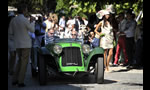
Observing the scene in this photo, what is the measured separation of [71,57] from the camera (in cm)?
1126

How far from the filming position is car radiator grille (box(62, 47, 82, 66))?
11.2 m

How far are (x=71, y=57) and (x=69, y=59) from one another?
7cm

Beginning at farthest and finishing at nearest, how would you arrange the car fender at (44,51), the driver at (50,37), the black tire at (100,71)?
the driver at (50,37) → the black tire at (100,71) → the car fender at (44,51)

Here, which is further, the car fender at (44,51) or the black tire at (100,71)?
the black tire at (100,71)

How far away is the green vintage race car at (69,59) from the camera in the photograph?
10.9 metres

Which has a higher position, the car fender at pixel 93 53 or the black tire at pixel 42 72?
the car fender at pixel 93 53

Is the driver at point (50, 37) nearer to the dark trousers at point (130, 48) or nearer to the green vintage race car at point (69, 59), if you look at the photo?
the green vintage race car at point (69, 59)

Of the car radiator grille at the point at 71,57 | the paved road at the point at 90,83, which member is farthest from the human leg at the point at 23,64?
the car radiator grille at the point at 71,57

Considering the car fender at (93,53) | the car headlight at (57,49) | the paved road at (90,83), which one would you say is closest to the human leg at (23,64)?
the paved road at (90,83)

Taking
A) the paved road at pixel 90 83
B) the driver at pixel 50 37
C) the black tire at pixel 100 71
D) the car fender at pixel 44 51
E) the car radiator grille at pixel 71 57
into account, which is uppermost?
the driver at pixel 50 37

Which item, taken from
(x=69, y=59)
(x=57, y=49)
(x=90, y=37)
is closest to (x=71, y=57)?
(x=69, y=59)

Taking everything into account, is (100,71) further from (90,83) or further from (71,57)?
(71,57)

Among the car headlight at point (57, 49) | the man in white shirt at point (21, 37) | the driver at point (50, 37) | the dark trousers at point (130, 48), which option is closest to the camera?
the man in white shirt at point (21, 37)
